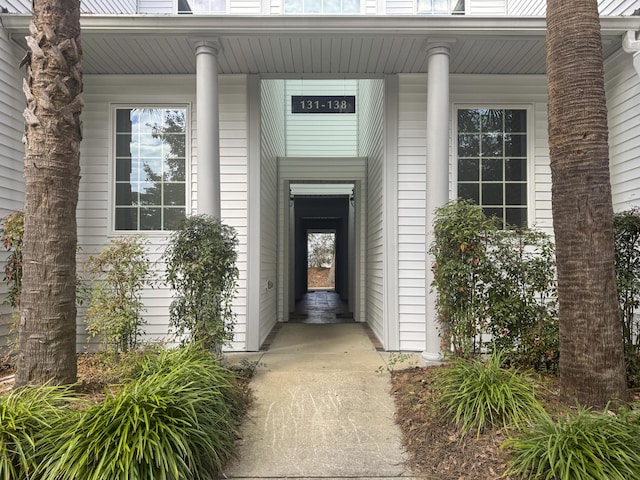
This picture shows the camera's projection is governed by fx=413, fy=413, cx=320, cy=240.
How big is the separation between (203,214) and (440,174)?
2.62 m

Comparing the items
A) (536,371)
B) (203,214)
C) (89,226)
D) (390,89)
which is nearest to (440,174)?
(390,89)

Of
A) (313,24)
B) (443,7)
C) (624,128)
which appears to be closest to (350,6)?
(443,7)

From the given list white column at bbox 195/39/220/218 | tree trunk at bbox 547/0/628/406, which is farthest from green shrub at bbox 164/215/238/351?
tree trunk at bbox 547/0/628/406

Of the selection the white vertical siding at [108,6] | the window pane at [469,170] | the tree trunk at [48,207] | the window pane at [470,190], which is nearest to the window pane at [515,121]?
the window pane at [469,170]

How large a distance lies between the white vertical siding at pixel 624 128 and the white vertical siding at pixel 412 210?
7.44 ft

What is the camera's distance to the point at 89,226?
562cm

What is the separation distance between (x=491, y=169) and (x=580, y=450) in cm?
417

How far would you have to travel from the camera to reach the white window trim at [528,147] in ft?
18.5

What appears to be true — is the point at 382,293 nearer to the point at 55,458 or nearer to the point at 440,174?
the point at 440,174

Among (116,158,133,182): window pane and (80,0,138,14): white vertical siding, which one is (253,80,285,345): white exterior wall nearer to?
(116,158,133,182): window pane

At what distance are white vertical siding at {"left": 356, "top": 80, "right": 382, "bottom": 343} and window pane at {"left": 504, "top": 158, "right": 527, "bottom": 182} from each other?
1730 mm

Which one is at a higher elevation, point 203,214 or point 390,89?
point 390,89

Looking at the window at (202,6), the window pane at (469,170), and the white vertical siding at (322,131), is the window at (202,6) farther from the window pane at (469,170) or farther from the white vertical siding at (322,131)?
the window pane at (469,170)

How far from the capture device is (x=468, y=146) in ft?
18.9
